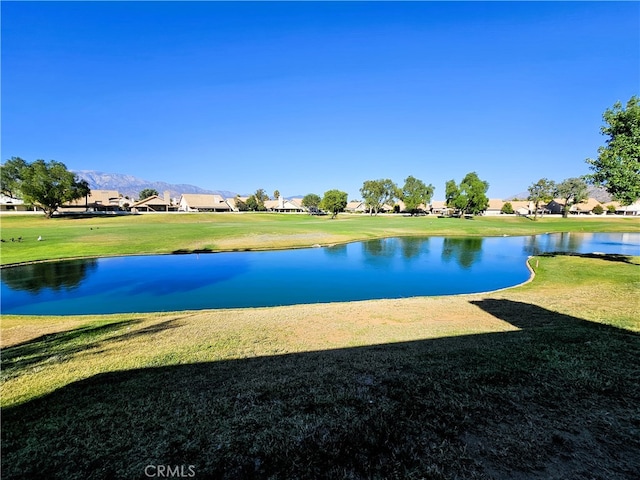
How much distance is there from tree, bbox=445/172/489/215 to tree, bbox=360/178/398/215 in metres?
31.7

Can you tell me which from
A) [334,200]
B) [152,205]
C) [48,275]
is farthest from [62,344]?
[152,205]

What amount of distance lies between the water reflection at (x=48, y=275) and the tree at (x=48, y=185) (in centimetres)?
5770

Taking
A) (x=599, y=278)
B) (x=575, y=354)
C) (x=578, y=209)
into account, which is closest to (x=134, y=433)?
(x=575, y=354)

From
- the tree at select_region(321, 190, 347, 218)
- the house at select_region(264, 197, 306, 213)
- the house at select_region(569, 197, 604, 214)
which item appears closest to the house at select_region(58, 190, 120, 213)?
the house at select_region(264, 197, 306, 213)

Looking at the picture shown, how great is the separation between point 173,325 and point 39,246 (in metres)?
38.8

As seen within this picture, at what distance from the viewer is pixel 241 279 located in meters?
26.9

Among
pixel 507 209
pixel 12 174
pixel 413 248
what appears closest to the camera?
pixel 413 248

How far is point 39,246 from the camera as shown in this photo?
1516 inches

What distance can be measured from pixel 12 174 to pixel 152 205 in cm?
4096

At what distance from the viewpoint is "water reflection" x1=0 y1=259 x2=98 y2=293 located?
24359mm

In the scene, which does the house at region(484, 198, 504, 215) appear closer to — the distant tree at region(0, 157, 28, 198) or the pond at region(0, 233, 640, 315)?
the pond at region(0, 233, 640, 315)

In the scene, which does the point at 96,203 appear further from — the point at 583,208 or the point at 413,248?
the point at 583,208

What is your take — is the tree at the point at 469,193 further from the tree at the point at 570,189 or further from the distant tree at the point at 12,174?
the distant tree at the point at 12,174

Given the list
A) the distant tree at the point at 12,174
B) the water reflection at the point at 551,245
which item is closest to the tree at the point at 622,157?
the water reflection at the point at 551,245
